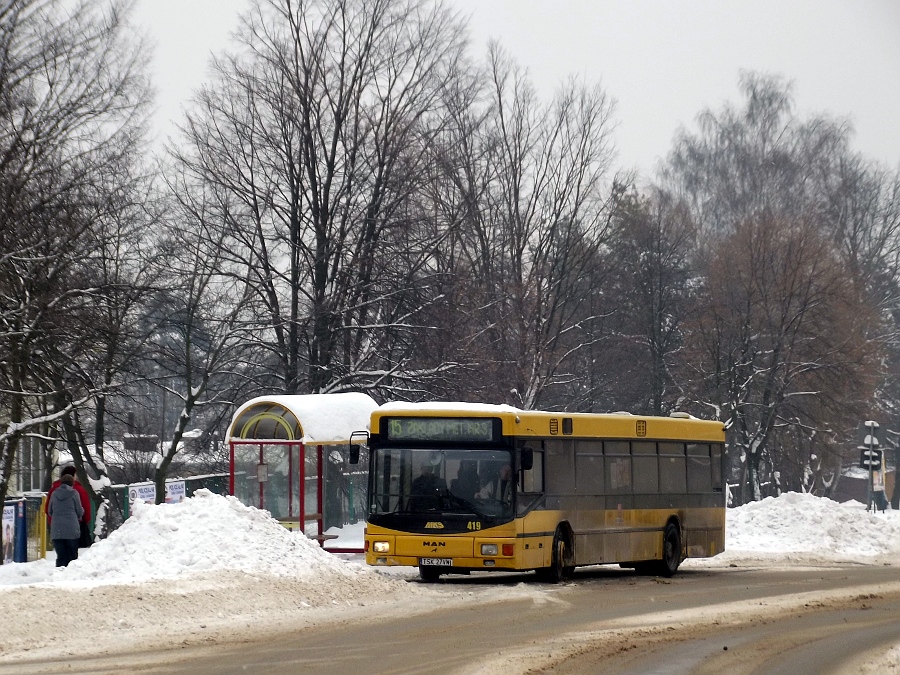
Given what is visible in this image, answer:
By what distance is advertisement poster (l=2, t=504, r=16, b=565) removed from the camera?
88.7ft

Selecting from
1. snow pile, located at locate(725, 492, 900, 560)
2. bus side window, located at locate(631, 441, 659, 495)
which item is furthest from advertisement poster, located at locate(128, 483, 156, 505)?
snow pile, located at locate(725, 492, 900, 560)

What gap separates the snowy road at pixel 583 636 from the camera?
10773 mm

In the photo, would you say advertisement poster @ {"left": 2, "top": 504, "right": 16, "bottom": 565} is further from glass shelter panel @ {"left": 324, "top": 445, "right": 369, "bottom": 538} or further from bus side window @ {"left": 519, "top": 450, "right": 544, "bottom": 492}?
bus side window @ {"left": 519, "top": 450, "right": 544, "bottom": 492}

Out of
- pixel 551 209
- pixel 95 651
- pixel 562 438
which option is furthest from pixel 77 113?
pixel 551 209

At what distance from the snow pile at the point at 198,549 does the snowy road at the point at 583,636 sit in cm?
193

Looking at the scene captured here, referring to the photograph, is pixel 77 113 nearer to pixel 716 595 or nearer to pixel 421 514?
pixel 421 514

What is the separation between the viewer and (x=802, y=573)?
23.3m

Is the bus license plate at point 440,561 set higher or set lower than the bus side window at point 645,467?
lower

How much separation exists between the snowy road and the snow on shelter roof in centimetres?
599

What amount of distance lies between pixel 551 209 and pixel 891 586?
1048 inches

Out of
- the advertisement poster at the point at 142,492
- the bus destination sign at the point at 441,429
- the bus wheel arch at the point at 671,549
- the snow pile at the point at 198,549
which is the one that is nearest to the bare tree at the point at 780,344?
the advertisement poster at the point at 142,492

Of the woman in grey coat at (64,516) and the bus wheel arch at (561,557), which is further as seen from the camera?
the woman in grey coat at (64,516)

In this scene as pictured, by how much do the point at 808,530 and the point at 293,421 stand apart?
41.2ft

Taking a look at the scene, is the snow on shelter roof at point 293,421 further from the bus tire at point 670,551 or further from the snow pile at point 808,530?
the snow pile at point 808,530
